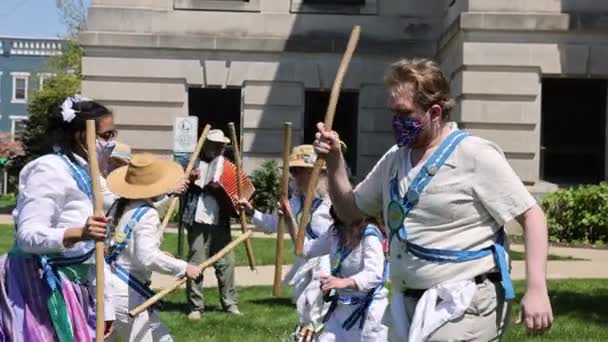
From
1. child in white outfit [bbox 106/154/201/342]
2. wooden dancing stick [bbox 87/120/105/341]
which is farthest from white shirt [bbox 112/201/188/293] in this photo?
wooden dancing stick [bbox 87/120/105/341]

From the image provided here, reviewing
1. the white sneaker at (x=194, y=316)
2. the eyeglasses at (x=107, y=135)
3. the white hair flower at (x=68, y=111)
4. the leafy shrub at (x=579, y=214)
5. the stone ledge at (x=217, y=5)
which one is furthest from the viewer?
the stone ledge at (x=217, y=5)

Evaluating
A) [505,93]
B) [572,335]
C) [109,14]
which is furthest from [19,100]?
[572,335]

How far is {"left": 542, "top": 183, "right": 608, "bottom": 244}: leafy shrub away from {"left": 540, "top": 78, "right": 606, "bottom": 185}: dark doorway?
1.65 m

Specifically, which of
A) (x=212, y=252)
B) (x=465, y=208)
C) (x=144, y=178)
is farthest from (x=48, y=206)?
(x=212, y=252)

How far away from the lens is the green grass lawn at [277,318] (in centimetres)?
974

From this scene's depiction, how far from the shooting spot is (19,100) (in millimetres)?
72250

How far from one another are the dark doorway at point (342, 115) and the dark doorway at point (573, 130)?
467cm

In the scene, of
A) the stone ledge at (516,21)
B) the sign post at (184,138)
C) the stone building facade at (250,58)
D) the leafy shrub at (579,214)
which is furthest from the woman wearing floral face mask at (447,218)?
the stone building facade at (250,58)

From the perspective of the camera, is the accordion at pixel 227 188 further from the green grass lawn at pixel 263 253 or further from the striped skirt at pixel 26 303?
the striped skirt at pixel 26 303

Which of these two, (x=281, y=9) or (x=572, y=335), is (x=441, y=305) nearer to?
(x=572, y=335)

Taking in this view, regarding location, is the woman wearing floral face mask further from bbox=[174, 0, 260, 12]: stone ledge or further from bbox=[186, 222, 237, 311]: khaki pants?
bbox=[174, 0, 260, 12]: stone ledge

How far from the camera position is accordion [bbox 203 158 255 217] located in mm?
11234

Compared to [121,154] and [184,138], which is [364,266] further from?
[184,138]

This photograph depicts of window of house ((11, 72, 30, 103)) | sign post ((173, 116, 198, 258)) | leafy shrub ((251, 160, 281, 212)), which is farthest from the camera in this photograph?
window of house ((11, 72, 30, 103))
